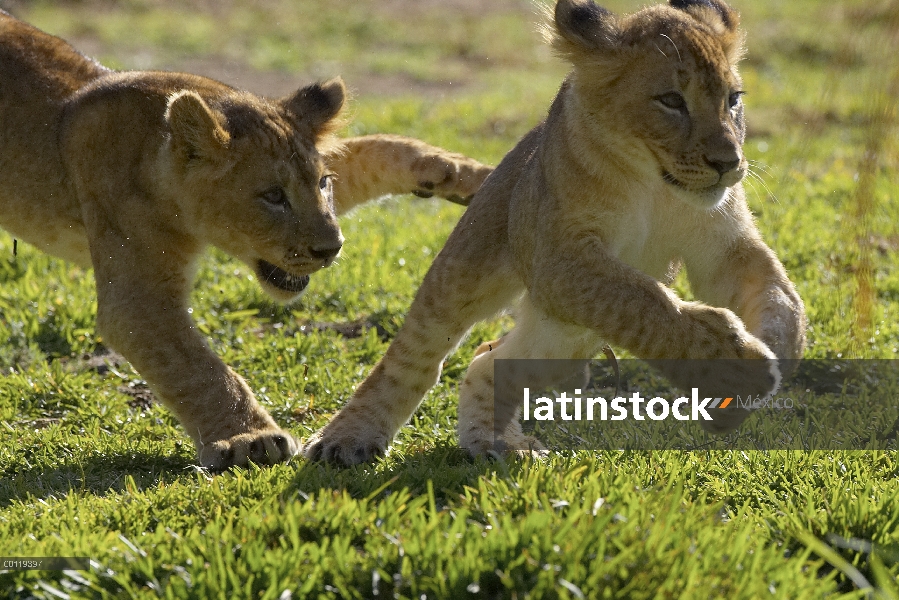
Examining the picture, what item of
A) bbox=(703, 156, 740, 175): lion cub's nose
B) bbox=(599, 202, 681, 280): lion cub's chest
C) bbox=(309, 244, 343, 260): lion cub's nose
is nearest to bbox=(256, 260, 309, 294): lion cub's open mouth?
bbox=(309, 244, 343, 260): lion cub's nose

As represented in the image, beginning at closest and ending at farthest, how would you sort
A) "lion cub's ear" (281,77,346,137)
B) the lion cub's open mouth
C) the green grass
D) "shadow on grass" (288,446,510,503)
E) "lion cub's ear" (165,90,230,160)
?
1. the green grass
2. "shadow on grass" (288,446,510,503)
3. "lion cub's ear" (165,90,230,160)
4. the lion cub's open mouth
5. "lion cub's ear" (281,77,346,137)

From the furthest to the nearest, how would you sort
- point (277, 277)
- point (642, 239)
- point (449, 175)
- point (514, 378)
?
point (449, 175), point (277, 277), point (514, 378), point (642, 239)

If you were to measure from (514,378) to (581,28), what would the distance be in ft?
4.86

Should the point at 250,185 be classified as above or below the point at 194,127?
below

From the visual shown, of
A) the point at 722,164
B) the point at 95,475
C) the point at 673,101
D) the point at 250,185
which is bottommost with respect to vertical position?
the point at 95,475

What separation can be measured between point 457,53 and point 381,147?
1134cm

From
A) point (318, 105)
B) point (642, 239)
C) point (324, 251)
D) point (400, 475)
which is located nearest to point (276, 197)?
point (324, 251)

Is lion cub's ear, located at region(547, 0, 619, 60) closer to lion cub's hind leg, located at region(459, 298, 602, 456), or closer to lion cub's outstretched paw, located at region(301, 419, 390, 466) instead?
lion cub's hind leg, located at region(459, 298, 602, 456)

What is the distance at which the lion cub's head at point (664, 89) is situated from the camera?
370 centimetres

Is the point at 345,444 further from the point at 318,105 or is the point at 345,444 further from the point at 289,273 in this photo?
the point at 318,105

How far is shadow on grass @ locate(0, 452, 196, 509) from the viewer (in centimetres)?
387

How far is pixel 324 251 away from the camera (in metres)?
4.50

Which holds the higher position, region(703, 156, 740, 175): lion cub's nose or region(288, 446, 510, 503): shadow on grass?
region(703, 156, 740, 175): lion cub's nose

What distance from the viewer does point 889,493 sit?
11.3ft
